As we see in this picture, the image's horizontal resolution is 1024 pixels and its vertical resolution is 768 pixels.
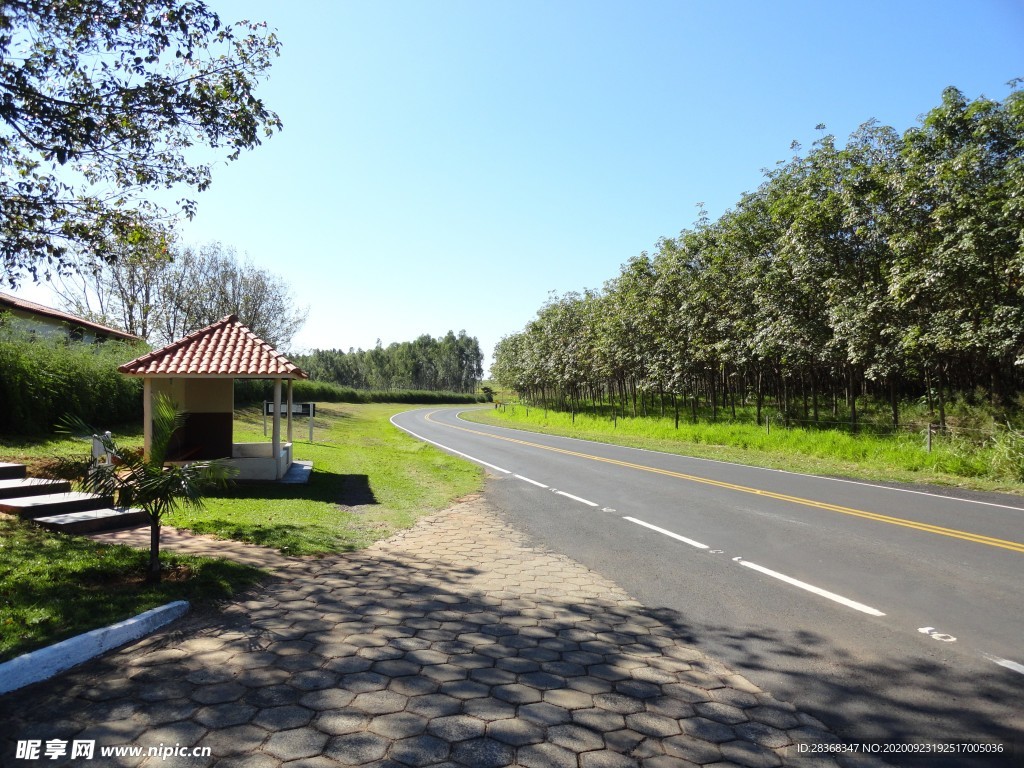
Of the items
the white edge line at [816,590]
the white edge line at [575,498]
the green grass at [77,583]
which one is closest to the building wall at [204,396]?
A: the white edge line at [575,498]

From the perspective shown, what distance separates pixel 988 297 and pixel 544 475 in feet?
38.1

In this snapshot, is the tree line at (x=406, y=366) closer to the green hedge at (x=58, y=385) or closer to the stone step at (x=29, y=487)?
the green hedge at (x=58, y=385)

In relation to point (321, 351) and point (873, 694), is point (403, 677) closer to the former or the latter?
point (873, 694)

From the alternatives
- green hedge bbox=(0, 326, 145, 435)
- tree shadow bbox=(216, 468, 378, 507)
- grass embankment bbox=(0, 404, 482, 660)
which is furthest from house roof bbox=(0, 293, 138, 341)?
tree shadow bbox=(216, 468, 378, 507)

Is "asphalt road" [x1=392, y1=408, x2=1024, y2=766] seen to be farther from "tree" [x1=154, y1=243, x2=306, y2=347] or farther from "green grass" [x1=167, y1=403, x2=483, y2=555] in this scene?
"tree" [x1=154, y1=243, x2=306, y2=347]

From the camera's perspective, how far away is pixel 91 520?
25.7 feet

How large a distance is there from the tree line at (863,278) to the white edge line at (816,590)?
35.8 feet

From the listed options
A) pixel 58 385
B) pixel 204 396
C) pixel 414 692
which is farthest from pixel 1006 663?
pixel 58 385

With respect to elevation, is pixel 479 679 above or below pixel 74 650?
below

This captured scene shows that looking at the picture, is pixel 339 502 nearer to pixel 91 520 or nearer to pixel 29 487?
pixel 91 520

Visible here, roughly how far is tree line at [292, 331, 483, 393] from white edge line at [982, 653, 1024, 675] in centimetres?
11994

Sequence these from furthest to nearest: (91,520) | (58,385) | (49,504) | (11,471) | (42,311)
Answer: (42,311) → (58,385) → (11,471) → (49,504) → (91,520)

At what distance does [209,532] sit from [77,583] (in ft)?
9.35

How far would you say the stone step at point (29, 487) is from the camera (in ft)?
28.4
